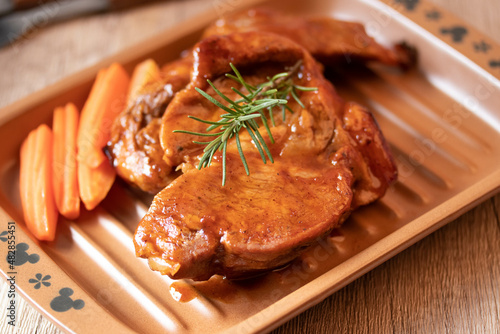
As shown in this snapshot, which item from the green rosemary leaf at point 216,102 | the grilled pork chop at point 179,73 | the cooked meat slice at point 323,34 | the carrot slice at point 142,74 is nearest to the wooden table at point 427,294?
the grilled pork chop at point 179,73

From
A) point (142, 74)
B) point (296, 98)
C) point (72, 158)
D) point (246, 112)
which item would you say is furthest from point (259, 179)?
point (142, 74)

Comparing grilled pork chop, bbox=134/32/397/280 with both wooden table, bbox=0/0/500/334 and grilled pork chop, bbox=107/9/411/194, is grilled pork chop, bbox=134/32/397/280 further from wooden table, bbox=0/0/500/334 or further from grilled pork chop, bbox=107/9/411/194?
wooden table, bbox=0/0/500/334

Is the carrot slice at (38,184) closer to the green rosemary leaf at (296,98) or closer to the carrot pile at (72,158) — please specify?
the carrot pile at (72,158)

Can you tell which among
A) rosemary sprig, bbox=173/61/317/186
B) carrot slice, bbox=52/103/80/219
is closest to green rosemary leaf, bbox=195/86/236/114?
rosemary sprig, bbox=173/61/317/186

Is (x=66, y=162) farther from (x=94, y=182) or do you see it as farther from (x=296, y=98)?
(x=296, y=98)

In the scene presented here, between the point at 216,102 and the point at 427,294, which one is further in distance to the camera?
the point at 427,294

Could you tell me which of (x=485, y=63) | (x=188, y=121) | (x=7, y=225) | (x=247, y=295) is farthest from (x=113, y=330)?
(x=485, y=63)

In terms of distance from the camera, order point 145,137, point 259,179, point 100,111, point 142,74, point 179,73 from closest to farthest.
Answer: point 259,179 → point 145,137 → point 179,73 → point 100,111 → point 142,74
